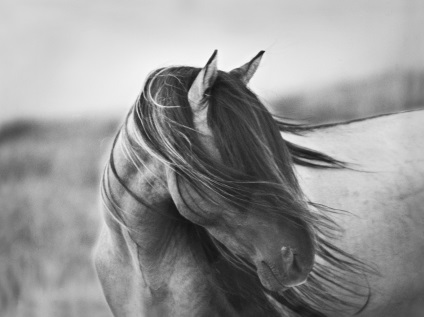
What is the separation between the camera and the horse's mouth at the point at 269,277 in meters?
1.27

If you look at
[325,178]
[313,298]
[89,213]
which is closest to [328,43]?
[325,178]

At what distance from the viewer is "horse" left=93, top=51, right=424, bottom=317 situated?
1.25 metres

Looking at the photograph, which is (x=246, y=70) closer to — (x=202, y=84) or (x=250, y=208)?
(x=202, y=84)

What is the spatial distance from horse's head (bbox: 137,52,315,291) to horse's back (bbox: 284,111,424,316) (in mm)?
291

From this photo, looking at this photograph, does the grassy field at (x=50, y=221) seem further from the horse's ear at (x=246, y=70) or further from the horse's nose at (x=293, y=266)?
the horse's nose at (x=293, y=266)

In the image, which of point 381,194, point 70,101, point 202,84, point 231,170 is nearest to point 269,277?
point 231,170

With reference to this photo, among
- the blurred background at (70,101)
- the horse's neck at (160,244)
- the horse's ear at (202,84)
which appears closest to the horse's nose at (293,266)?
the horse's neck at (160,244)

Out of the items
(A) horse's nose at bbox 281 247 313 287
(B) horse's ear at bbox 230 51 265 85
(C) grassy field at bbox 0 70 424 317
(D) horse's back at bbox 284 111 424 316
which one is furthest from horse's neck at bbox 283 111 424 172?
(C) grassy field at bbox 0 70 424 317

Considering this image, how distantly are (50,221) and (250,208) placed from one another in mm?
564

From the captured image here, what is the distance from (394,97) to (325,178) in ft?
1.13

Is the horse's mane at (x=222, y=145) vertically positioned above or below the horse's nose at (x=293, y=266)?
above

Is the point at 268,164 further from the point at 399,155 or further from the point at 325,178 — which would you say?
the point at 399,155

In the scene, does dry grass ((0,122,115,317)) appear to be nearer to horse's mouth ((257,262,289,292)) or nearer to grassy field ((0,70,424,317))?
grassy field ((0,70,424,317))

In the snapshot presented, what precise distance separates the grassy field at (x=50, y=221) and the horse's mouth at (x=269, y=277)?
1.52ft
